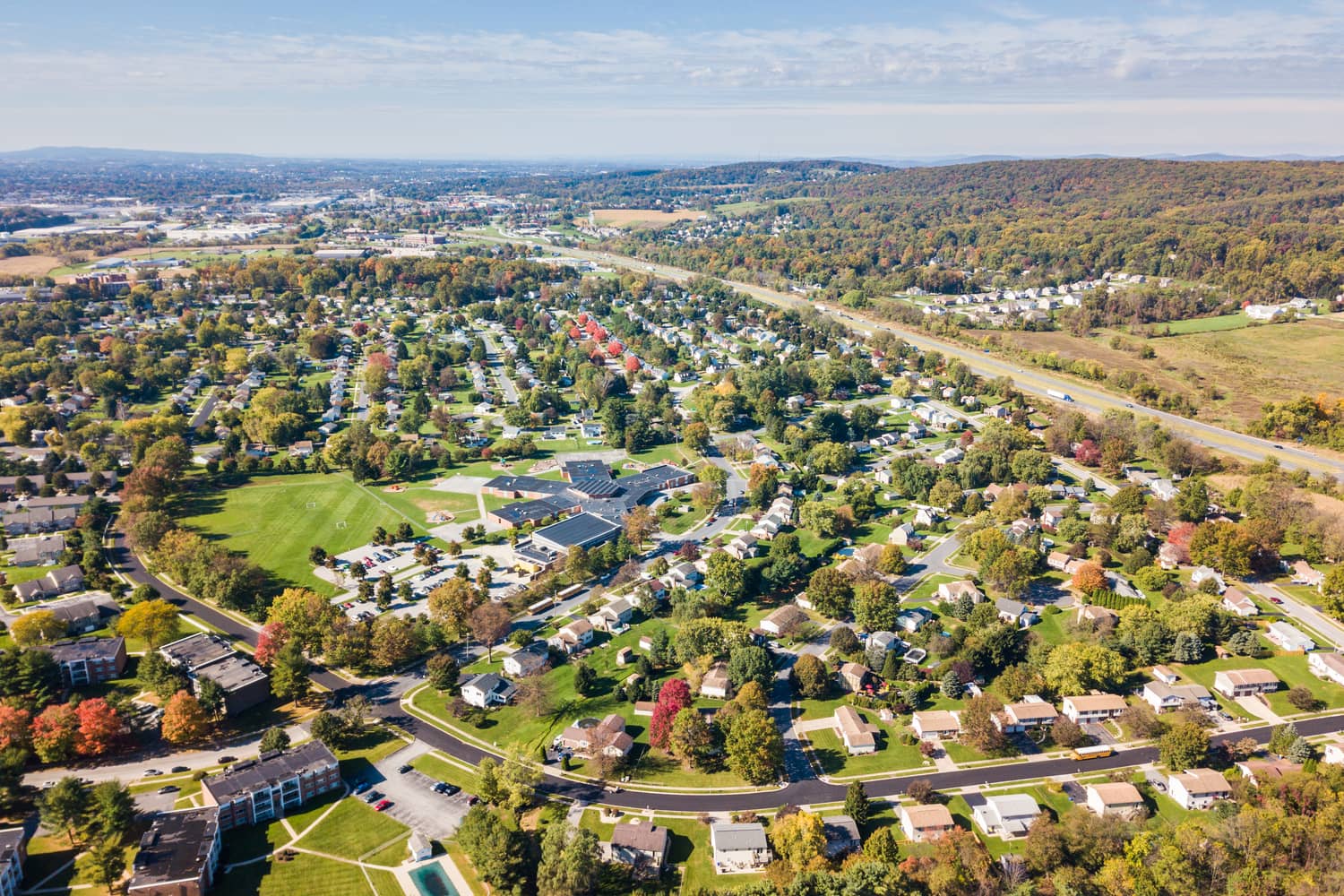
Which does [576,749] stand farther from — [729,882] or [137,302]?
[137,302]

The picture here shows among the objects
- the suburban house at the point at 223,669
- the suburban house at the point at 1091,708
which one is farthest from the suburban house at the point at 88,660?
the suburban house at the point at 1091,708

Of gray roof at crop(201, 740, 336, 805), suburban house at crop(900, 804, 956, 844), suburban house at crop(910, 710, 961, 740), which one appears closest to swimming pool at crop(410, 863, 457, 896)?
gray roof at crop(201, 740, 336, 805)

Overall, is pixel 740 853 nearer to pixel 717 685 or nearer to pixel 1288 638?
pixel 717 685

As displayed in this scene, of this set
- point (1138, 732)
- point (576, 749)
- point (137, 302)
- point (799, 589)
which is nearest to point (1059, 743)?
point (1138, 732)

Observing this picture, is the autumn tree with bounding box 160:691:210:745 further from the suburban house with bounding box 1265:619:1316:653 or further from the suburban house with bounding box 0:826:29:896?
the suburban house with bounding box 1265:619:1316:653

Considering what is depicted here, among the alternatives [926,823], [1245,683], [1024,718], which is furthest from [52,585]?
[1245,683]

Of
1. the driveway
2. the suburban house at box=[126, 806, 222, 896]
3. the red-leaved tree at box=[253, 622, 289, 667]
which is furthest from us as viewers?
the red-leaved tree at box=[253, 622, 289, 667]
